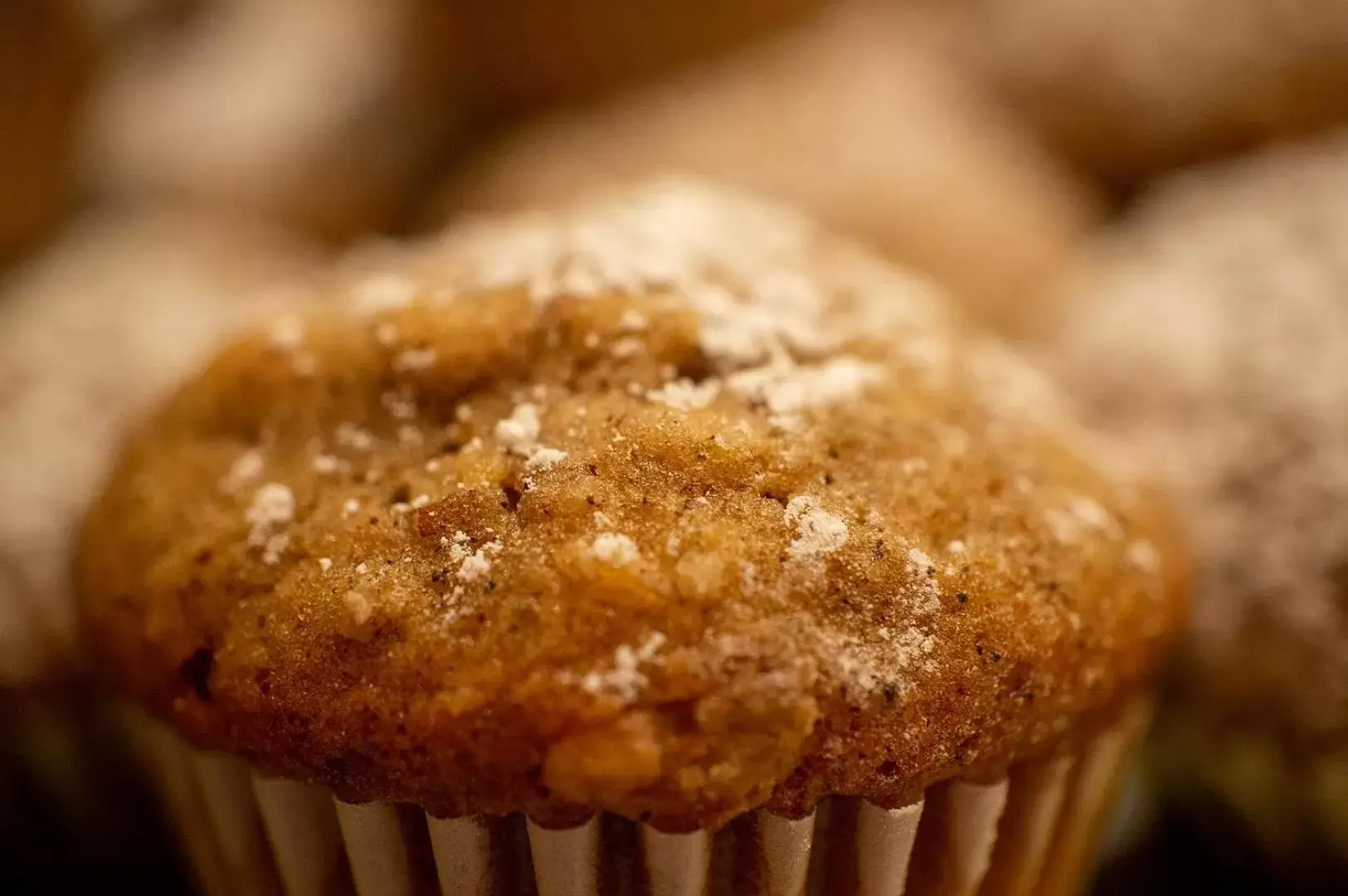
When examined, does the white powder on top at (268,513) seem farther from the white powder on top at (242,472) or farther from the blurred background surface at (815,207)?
the blurred background surface at (815,207)

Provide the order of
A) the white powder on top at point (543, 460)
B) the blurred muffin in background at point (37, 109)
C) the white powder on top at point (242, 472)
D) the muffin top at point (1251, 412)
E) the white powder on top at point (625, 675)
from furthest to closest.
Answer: the blurred muffin in background at point (37, 109) → the muffin top at point (1251, 412) → the white powder on top at point (242, 472) → the white powder on top at point (543, 460) → the white powder on top at point (625, 675)

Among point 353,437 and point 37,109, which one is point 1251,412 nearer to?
point 353,437

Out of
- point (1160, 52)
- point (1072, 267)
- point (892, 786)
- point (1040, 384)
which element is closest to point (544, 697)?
point (892, 786)

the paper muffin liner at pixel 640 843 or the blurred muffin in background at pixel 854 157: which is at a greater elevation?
the blurred muffin in background at pixel 854 157

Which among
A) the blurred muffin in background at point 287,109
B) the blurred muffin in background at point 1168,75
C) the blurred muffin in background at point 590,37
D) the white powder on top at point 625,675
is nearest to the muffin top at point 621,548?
the white powder on top at point 625,675

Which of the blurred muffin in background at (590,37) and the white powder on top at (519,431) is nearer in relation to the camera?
the white powder on top at (519,431)

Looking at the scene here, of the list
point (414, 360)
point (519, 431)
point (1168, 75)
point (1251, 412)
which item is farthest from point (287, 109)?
point (1251, 412)

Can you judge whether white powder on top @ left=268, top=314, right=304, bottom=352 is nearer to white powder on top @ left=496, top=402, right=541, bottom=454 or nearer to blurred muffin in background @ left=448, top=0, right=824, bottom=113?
white powder on top @ left=496, top=402, right=541, bottom=454
